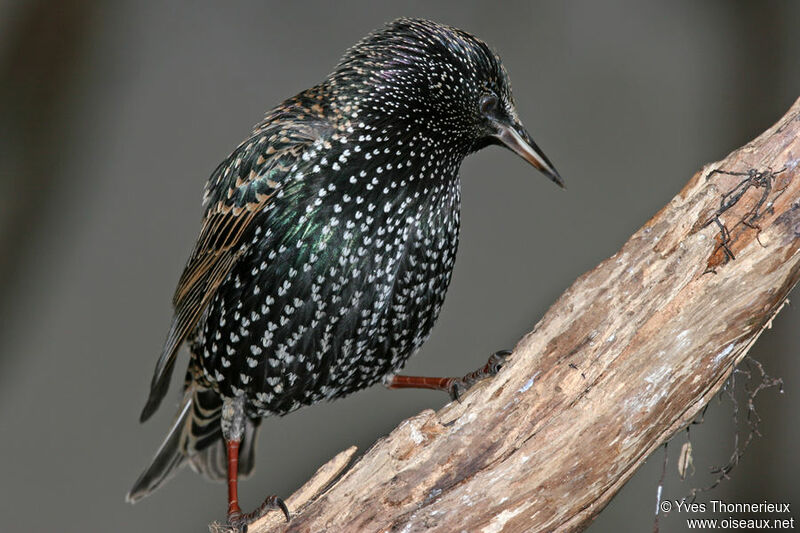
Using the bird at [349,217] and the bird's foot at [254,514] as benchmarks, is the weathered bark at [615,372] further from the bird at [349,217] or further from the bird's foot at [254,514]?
the bird at [349,217]

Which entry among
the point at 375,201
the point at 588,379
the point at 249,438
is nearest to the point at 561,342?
the point at 588,379

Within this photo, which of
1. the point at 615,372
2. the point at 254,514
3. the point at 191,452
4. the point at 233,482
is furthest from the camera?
the point at 191,452

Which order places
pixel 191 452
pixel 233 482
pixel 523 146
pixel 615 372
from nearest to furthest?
pixel 615 372, pixel 523 146, pixel 233 482, pixel 191 452

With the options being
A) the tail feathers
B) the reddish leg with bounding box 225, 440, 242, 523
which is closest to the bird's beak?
the reddish leg with bounding box 225, 440, 242, 523

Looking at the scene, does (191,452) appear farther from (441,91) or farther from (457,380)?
(441,91)

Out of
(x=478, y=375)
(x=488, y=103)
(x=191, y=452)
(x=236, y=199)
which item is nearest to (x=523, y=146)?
(x=488, y=103)

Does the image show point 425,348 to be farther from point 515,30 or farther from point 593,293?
point 593,293

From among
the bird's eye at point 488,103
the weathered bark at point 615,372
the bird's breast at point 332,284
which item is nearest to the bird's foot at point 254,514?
the weathered bark at point 615,372
